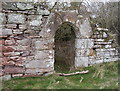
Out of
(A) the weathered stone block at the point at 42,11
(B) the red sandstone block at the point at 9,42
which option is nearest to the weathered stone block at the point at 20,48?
(B) the red sandstone block at the point at 9,42

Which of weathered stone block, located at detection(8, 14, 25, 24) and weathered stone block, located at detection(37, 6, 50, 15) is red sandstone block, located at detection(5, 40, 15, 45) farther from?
weathered stone block, located at detection(37, 6, 50, 15)

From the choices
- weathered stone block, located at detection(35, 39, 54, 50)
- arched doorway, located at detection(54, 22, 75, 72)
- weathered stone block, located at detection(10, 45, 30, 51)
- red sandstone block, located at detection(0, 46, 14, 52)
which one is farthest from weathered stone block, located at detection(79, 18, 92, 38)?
red sandstone block, located at detection(0, 46, 14, 52)

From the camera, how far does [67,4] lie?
577cm

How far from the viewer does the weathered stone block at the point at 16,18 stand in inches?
199

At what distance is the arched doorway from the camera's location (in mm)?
6370

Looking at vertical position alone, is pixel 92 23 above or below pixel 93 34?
above

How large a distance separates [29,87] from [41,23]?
6.75 feet

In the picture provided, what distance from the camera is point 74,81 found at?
4773 millimetres

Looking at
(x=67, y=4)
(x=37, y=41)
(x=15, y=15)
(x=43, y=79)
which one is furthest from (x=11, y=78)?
(x=67, y=4)

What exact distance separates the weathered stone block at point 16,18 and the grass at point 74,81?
5.64 ft

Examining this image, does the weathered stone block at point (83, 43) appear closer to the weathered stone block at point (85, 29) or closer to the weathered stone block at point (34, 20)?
the weathered stone block at point (85, 29)

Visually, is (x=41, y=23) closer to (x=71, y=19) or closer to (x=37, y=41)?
(x=37, y=41)

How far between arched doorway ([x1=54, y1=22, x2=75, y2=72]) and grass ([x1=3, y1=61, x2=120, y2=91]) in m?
1.13

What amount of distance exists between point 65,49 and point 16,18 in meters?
2.79
